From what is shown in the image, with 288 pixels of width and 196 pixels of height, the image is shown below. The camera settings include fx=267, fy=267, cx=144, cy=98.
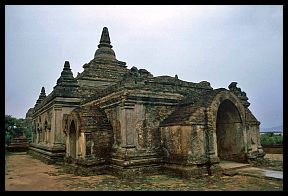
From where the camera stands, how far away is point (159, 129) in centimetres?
1280

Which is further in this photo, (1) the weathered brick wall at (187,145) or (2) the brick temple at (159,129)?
(2) the brick temple at (159,129)

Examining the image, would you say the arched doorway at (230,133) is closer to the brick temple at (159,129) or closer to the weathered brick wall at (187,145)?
the brick temple at (159,129)

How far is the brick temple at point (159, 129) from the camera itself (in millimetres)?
11406

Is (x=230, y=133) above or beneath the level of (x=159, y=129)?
beneath

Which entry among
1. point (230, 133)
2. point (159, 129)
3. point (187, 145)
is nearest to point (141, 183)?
point (187, 145)

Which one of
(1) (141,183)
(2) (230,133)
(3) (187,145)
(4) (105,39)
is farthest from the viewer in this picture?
(4) (105,39)

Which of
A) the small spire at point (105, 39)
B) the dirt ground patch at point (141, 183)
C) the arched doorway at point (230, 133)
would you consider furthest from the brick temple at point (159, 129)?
the small spire at point (105, 39)

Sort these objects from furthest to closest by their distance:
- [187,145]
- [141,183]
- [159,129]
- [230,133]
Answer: [230,133] < [159,129] < [187,145] < [141,183]

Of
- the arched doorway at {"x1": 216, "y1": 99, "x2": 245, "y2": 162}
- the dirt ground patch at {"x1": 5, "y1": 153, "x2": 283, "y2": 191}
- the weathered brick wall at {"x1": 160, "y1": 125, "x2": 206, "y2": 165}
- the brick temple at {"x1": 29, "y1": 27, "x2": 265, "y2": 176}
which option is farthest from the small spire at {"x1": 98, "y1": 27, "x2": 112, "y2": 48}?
the dirt ground patch at {"x1": 5, "y1": 153, "x2": 283, "y2": 191}

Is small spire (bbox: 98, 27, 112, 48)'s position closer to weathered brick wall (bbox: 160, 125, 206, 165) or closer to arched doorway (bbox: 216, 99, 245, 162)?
arched doorway (bbox: 216, 99, 245, 162)

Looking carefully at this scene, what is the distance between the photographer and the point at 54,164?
16172 mm

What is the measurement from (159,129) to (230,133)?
13.9 feet

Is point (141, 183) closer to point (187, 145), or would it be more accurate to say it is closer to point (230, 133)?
point (187, 145)

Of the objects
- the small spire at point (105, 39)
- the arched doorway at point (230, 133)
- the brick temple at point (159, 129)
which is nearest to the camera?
the brick temple at point (159, 129)
